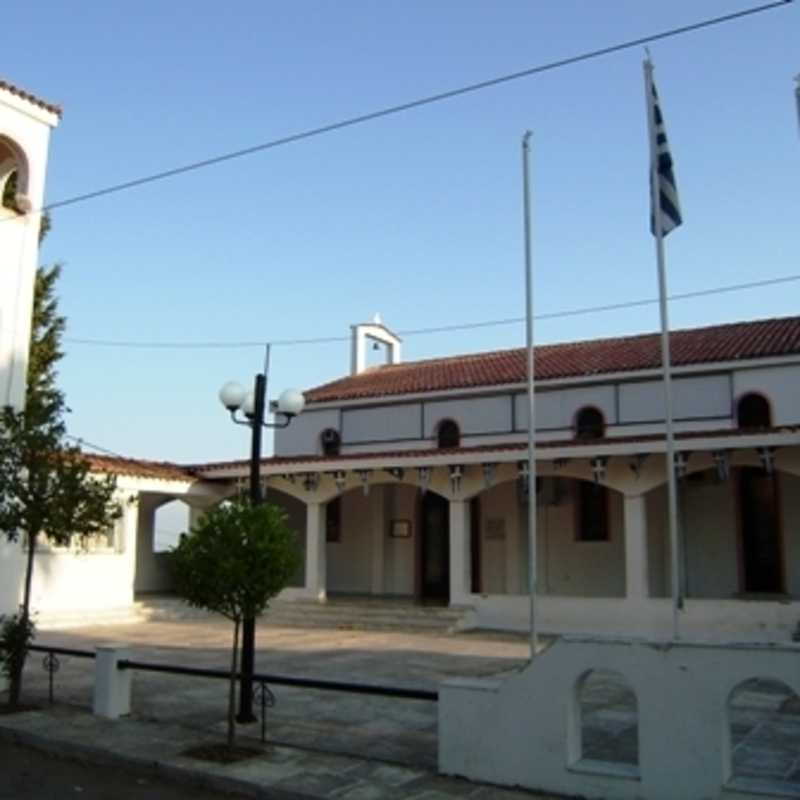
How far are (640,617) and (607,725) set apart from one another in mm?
8516

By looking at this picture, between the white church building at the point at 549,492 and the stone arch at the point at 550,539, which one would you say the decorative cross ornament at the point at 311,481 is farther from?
the stone arch at the point at 550,539

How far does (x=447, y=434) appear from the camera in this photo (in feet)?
79.6

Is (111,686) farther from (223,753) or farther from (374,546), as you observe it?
(374,546)

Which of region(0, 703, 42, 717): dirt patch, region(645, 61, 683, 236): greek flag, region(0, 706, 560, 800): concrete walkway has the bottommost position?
region(0, 706, 560, 800): concrete walkway

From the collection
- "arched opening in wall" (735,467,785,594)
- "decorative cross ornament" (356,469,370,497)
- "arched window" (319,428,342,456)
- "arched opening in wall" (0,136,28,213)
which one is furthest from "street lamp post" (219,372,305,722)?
"arched window" (319,428,342,456)

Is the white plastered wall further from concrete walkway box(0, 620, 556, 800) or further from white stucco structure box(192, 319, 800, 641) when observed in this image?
concrete walkway box(0, 620, 556, 800)

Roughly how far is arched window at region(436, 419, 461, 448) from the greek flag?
Result: 12922 mm

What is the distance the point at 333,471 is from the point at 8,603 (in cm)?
1074

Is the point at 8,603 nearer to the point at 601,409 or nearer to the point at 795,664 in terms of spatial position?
the point at 795,664

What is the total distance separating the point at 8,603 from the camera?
11.5m

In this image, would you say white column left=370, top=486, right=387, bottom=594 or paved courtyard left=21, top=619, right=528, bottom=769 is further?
white column left=370, top=486, right=387, bottom=594

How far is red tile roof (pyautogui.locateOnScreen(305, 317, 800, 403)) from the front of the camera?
68.3 feet

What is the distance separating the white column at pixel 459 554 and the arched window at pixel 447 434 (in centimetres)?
406

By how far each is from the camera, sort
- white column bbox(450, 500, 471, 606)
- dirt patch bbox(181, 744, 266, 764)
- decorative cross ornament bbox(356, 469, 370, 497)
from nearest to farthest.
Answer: dirt patch bbox(181, 744, 266, 764), white column bbox(450, 500, 471, 606), decorative cross ornament bbox(356, 469, 370, 497)
